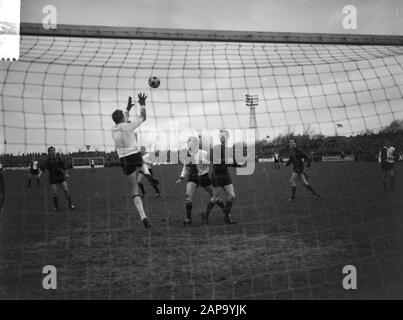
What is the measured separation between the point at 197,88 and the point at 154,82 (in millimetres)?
535

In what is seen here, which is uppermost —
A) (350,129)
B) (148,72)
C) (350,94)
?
(148,72)

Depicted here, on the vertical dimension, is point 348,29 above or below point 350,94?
above

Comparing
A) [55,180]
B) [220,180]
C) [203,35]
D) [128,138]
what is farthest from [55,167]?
[203,35]

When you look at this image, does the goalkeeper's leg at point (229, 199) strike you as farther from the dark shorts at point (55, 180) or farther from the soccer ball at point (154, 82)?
the dark shorts at point (55, 180)

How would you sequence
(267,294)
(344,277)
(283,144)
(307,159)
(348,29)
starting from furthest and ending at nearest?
(283,144) → (307,159) → (348,29) → (344,277) → (267,294)

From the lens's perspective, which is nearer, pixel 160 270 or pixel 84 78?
pixel 160 270

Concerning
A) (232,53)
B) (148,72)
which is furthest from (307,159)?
(148,72)

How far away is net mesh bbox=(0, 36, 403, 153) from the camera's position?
464cm

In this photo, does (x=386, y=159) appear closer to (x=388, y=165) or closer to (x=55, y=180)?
(x=388, y=165)

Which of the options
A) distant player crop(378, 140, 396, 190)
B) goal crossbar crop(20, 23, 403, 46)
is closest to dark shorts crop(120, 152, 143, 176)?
A: goal crossbar crop(20, 23, 403, 46)

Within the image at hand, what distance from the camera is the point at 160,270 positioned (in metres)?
4.08

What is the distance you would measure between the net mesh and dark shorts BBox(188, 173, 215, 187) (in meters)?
1.24

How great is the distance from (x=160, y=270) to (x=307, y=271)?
4.93ft

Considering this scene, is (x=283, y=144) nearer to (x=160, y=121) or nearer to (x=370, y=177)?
(x=370, y=177)
